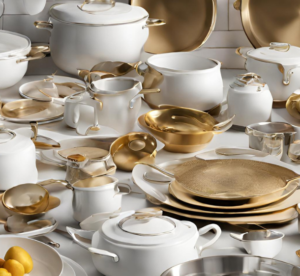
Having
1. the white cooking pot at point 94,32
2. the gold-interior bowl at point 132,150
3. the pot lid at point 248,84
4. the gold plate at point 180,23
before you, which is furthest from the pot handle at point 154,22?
the gold-interior bowl at point 132,150

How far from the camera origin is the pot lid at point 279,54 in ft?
4.44

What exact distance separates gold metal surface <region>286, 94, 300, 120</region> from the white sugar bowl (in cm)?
9

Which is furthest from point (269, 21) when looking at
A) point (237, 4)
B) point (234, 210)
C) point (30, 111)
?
point (234, 210)

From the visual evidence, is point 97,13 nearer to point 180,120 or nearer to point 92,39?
point 92,39

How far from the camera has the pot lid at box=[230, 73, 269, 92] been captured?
1.22 meters

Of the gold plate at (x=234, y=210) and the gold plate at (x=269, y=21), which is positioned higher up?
the gold plate at (x=269, y=21)

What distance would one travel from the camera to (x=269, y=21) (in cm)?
163

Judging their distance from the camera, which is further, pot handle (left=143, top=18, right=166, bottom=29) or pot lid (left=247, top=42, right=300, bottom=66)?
pot handle (left=143, top=18, right=166, bottom=29)

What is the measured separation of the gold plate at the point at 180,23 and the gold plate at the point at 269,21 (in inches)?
4.1

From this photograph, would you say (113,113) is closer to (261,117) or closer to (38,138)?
(38,138)

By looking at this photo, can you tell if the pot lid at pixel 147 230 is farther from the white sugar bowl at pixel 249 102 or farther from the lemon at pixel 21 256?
the white sugar bowl at pixel 249 102

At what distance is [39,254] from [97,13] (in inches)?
32.7

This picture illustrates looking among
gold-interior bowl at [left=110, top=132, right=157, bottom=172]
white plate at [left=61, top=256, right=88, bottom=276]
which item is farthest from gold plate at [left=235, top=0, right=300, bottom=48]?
white plate at [left=61, top=256, right=88, bottom=276]

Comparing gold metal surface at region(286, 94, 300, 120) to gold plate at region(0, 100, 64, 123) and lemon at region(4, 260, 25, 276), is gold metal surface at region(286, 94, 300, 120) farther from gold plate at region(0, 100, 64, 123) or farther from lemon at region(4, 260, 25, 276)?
lemon at region(4, 260, 25, 276)
